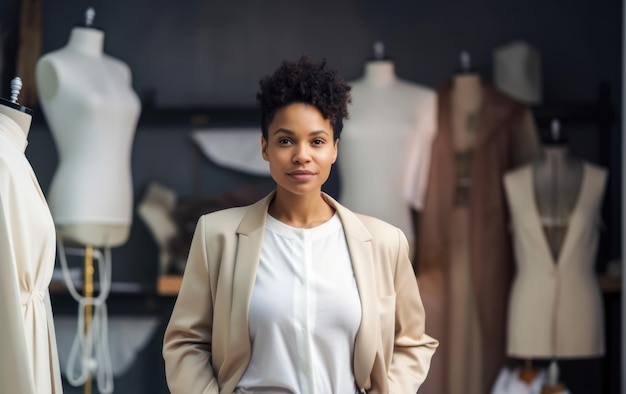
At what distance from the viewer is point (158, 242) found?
484 centimetres

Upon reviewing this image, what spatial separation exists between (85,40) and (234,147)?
104 centimetres

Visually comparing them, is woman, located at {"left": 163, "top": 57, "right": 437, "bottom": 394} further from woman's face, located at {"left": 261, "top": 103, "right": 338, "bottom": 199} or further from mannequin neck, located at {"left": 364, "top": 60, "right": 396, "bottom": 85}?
mannequin neck, located at {"left": 364, "top": 60, "right": 396, "bottom": 85}

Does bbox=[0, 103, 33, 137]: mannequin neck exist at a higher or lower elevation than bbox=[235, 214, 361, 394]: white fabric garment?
higher

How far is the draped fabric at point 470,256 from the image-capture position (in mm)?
4645

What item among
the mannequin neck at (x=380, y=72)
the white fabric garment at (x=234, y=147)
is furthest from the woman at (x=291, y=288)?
the white fabric garment at (x=234, y=147)

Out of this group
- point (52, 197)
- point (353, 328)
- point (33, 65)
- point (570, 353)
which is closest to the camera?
point (353, 328)

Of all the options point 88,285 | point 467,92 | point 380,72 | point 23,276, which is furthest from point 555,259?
point 23,276

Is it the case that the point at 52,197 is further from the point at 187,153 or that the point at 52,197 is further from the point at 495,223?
the point at 495,223

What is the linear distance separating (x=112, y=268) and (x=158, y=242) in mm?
414

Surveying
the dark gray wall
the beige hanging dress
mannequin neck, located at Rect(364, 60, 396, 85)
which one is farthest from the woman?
the dark gray wall

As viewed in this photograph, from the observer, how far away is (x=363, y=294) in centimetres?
223

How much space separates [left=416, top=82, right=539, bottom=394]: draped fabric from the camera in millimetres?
4645

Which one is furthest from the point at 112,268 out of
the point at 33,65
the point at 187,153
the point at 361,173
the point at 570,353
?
the point at 570,353

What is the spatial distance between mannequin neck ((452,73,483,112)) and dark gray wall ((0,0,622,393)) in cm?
45
